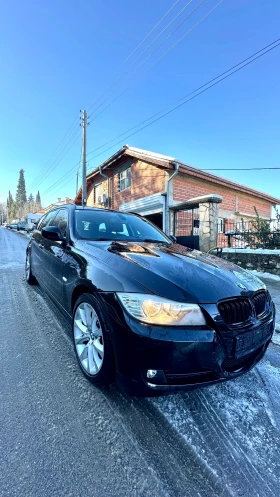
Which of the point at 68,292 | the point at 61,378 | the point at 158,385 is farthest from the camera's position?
the point at 68,292

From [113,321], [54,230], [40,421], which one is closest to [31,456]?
[40,421]

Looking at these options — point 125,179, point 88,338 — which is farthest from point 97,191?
point 88,338

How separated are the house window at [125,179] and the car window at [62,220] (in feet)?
39.7

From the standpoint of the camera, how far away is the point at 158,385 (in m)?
1.60

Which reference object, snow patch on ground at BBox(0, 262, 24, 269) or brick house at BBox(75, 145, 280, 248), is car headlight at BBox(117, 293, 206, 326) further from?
brick house at BBox(75, 145, 280, 248)

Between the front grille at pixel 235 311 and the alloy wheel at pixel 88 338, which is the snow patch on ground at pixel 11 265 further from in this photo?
the front grille at pixel 235 311

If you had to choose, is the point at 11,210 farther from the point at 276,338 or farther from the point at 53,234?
the point at 276,338

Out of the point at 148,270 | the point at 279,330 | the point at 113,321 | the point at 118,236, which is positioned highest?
the point at 118,236

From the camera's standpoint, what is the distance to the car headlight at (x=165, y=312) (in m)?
1.61

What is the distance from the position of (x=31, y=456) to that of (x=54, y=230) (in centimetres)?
215

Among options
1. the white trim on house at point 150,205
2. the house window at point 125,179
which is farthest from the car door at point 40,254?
the house window at point 125,179

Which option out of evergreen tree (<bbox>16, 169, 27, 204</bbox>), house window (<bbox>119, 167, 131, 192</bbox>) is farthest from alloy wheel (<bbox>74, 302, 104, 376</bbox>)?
evergreen tree (<bbox>16, 169, 27, 204</bbox>)

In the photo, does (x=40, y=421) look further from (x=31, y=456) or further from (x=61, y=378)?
(x=61, y=378)

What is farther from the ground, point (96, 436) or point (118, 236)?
point (118, 236)
